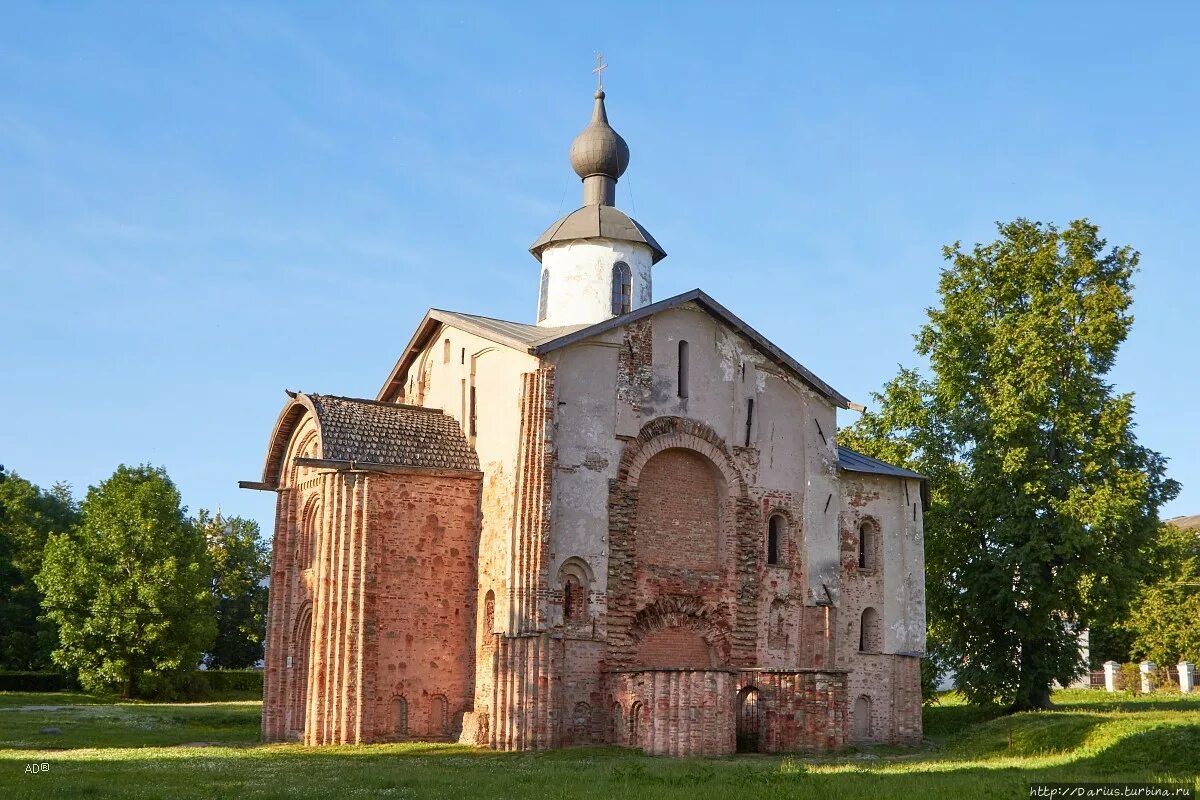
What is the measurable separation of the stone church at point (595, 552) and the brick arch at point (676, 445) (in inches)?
1.7

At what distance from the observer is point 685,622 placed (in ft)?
81.1

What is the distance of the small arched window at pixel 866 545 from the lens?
27641mm

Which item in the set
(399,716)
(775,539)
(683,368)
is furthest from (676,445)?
(399,716)

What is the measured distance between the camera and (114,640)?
1628 inches

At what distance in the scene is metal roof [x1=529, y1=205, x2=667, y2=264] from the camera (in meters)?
28.9

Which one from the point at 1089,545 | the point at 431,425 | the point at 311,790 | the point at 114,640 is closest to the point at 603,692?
the point at 431,425

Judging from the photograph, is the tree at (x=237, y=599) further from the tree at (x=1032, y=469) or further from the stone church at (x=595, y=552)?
the tree at (x=1032, y=469)

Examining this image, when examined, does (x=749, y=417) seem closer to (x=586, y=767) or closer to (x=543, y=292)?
(x=543, y=292)

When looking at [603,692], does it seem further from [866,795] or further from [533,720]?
[866,795]

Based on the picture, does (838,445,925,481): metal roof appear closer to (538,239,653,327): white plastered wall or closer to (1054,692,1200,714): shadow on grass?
(538,239,653,327): white plastered wall

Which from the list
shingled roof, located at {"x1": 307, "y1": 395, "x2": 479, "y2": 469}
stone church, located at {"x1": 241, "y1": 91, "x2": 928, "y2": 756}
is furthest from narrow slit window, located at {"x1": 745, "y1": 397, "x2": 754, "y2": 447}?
shingled roof, located at {"x1": 307, "y1": 395, "x2": 479, "y2": 469}

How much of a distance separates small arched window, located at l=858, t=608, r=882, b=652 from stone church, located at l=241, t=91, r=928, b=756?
0.10 ft

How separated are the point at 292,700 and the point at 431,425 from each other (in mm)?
6235

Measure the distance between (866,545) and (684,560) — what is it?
16.6ft
